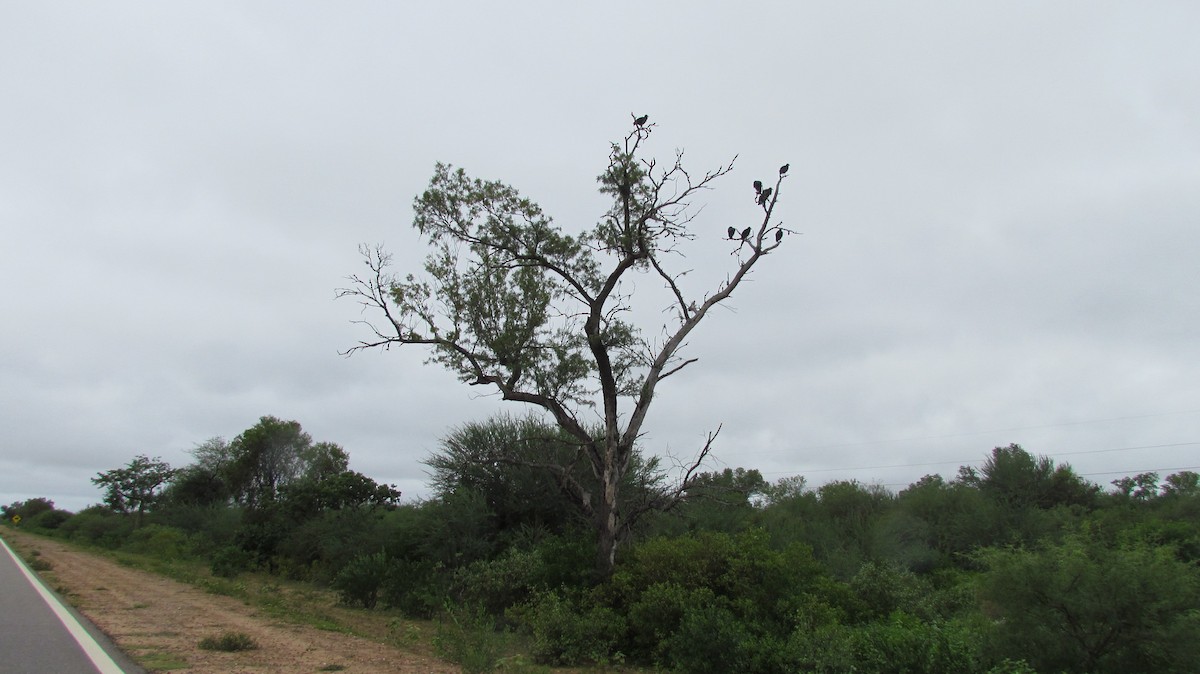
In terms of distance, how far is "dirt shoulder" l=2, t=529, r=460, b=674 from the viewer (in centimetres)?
941

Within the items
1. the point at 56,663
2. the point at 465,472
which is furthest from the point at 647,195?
the point at 56,663

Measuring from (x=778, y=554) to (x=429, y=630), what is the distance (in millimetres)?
7661

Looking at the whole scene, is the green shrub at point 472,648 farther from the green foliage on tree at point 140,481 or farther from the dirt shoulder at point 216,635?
the green foliage on tree at point 140,481

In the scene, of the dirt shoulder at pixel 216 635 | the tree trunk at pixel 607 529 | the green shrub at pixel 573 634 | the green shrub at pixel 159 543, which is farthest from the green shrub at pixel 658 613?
the green shrub at pixel 159 543

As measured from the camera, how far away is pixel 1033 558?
972cm

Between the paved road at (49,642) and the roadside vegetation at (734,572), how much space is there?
4072 mm

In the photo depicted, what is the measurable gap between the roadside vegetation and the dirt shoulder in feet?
2.73

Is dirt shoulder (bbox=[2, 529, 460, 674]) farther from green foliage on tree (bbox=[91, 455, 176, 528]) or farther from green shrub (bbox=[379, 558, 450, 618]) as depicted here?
green foliage on tree (bbox=[91, 455, 176, 528])

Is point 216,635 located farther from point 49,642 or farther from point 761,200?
point 761,200

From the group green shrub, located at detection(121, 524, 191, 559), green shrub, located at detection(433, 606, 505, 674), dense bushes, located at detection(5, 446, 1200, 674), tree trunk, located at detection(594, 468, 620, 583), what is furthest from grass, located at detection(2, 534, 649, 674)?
green shrub, located at detection(121, 524, 191, 559)

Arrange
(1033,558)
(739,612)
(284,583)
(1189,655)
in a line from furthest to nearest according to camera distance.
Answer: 1. (284,583)
2. (739,612)
3. (1033,558)
4. (1189,655)

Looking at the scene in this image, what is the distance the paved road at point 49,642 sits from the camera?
8273 millimetres

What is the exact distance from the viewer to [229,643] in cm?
1045

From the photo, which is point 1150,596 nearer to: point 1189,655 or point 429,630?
point 1189,655
